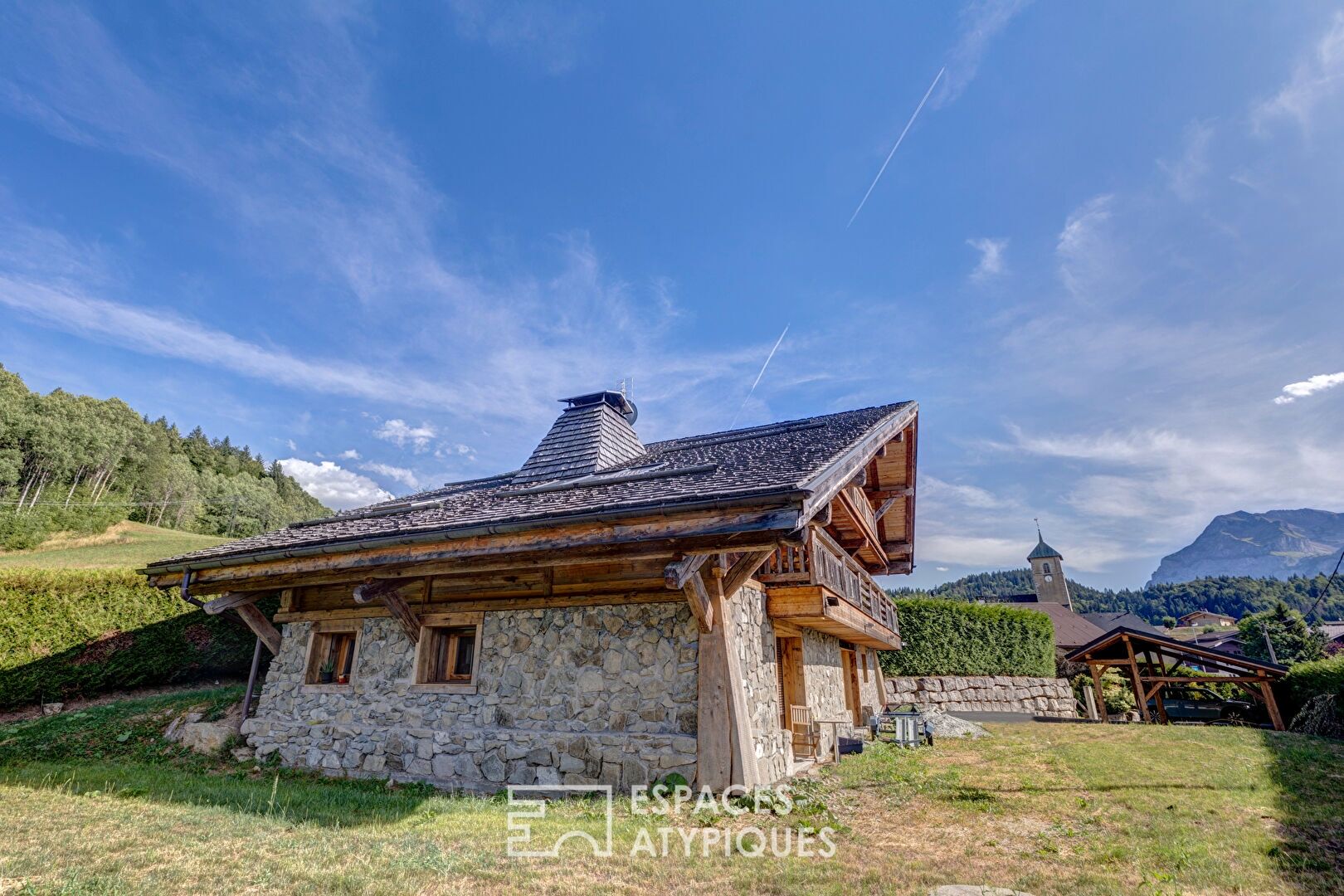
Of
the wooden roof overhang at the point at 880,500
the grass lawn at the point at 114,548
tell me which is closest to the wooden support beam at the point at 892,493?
the wooden roof overhang at the point at 880,500

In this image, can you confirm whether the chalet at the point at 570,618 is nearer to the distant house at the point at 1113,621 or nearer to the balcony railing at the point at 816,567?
the balcony railing at the point at 816,567

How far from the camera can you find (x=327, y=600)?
10484mm

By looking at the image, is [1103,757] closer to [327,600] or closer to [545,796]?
[545,796]

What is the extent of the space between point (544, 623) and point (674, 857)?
4.05 metres

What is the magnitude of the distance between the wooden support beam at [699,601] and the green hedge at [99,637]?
13.5m

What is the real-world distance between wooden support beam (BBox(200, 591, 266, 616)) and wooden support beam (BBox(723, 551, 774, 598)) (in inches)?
325

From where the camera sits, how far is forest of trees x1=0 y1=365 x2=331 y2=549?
39.9 meters

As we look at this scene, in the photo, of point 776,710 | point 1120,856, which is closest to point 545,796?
point 776,710

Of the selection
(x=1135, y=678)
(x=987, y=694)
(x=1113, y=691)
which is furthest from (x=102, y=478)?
(x=1113, y=691)

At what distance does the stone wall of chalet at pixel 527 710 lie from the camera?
7.55 metres

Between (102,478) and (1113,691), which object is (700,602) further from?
(102,478)

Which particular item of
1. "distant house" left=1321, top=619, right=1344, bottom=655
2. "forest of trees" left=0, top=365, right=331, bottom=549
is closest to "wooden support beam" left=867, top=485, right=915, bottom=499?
"distant house" left=1321, top=619, right=1344, bottom=655

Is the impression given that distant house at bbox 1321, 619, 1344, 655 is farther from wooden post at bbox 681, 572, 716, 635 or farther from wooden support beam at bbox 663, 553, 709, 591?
wooden support beam at bbox 663, 553, 709, 591

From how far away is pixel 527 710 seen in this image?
27.0 feet
